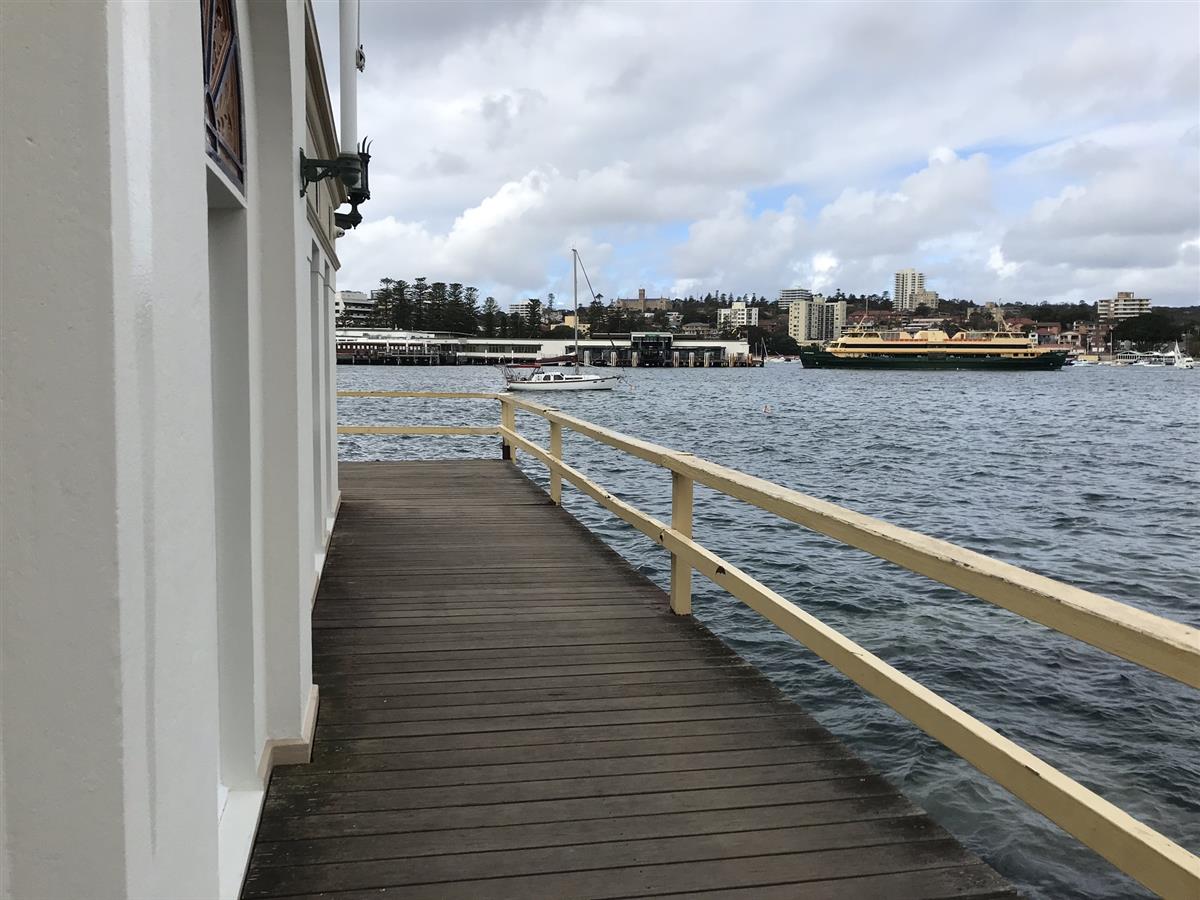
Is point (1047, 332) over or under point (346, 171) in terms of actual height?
over

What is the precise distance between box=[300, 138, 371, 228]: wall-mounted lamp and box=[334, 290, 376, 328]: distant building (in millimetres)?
150325

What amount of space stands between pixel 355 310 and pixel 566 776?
167100 millimetres

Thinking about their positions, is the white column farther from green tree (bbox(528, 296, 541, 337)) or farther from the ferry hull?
green tree (bbox(528, 296, 541, 337))

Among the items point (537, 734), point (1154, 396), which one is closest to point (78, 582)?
point (537, 734)

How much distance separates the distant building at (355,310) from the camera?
15525cm

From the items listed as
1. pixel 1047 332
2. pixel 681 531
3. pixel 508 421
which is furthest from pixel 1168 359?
pixel 681 531

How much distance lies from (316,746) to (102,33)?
2.93m

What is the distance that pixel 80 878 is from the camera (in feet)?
4.14

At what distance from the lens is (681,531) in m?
5.08

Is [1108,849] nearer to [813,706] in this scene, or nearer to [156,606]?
[156,606]

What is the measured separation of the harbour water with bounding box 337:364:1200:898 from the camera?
17.8ft

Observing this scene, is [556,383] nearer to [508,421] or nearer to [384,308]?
[508,421]

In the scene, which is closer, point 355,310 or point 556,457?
point 556,457

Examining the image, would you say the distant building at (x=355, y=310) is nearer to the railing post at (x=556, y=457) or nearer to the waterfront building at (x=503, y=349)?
the waterfront building at (x=503, y=349)
